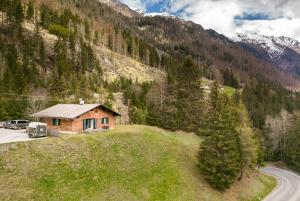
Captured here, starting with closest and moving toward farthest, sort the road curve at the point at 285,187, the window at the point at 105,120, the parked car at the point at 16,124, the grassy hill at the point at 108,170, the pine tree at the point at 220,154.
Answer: the grassy hill at the point at 108,170, the pine tree at the point at 220,154, the parked car at the point at 16,124, the window at the point at 105,120, the road curve at the point at 285,187

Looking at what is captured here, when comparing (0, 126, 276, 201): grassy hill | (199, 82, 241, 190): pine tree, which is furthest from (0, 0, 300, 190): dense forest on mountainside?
(0, 126, 276, 201): grassy hill

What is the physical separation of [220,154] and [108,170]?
62.2 feet

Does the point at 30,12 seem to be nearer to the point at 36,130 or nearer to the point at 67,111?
the point at 67,111

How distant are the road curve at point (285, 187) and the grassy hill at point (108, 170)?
432 centimetres

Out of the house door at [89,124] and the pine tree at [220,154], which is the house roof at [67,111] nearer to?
the house door at [89,124]

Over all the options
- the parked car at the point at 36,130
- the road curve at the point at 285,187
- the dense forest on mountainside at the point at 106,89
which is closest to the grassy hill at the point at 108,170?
the road curve at the point at 285,187

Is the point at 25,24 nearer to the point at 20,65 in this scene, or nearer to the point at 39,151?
the point at 20,65

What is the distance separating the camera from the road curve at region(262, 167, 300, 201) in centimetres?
5572

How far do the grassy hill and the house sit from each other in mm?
4753

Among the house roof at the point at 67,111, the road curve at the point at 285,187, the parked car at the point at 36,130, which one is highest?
the house roof at the point at 67,111

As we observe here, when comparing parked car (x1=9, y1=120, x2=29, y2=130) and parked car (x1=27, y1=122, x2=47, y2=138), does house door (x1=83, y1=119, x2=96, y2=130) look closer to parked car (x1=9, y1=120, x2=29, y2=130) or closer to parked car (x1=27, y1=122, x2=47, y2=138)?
parked car (x1=27, y1=122, x2=47, y2=138)

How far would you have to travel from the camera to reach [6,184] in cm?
3036

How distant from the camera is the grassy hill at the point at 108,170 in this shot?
106ft

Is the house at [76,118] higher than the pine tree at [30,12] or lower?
lower
